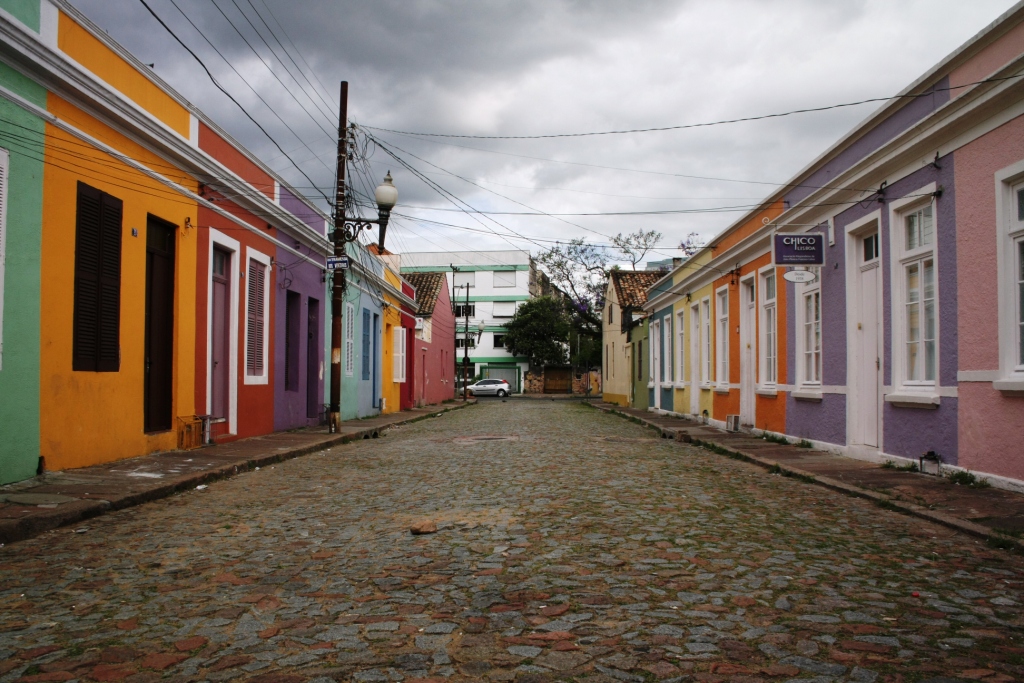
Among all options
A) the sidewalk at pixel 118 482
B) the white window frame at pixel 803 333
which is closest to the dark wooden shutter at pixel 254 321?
the sidewalk at pixel 118 482

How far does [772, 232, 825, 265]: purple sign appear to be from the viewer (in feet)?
39.3

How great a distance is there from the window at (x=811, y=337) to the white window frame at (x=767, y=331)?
56.4 inches

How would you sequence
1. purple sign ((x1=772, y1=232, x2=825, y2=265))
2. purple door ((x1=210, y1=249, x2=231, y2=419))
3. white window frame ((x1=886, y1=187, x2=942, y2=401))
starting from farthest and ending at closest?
purple door ((x1=210, y1=249, x2=231, y2=419)) → purple sign ((x1=772, y1=232, x2=825, y2=265)) → white window frame ((x1=886, y1=187, x2=942, y2=401))

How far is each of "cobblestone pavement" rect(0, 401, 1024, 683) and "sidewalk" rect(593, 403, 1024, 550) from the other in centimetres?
24

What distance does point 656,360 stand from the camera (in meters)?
28.0

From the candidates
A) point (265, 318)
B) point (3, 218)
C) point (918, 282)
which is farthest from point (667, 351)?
point (3, 218)

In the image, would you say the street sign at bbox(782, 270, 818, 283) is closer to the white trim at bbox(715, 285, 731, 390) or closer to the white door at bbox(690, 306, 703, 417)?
the white trim at bbox(715, 285, 731, 390)

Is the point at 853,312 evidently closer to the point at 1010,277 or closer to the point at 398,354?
the point at 1010,277

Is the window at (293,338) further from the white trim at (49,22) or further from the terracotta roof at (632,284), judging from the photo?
the terracotta roof at (632,284)

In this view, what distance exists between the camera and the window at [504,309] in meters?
63.6

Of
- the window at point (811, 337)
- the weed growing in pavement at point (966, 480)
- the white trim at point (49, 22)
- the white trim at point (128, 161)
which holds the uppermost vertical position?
the white trim at point (49, 22)

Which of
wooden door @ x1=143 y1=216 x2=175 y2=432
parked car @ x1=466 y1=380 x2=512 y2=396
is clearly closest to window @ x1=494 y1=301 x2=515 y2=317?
parked car @ x1=466 y1=380 x2=512 y2=396

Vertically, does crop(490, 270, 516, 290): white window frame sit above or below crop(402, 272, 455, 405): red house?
above

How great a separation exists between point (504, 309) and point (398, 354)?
117ft
